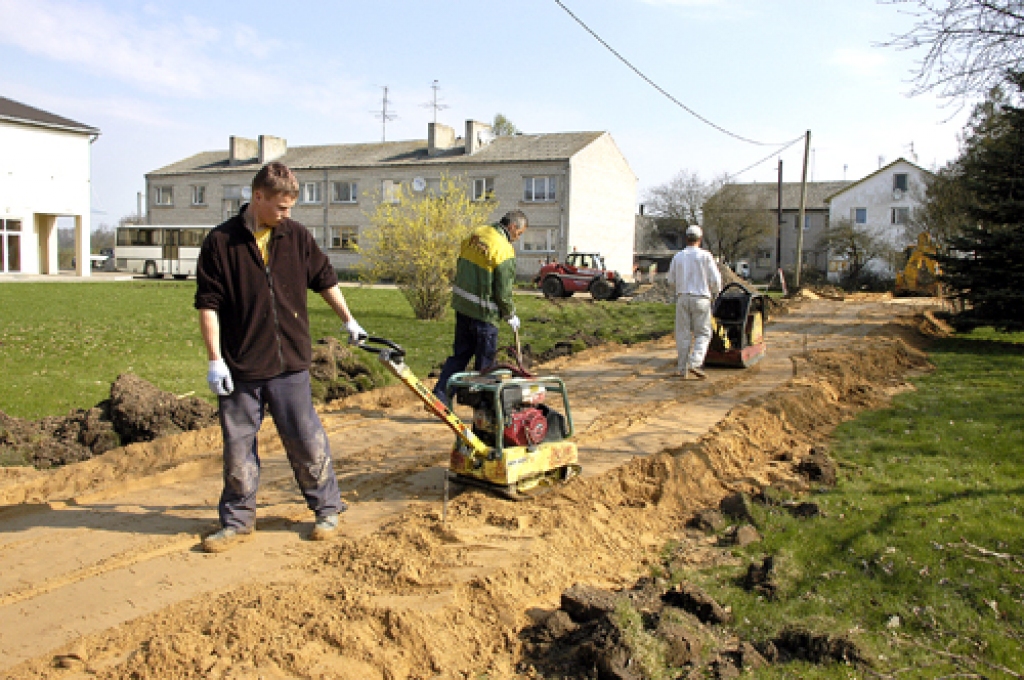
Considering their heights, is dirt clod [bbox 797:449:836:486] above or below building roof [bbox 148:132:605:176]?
below

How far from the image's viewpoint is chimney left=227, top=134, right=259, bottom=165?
180 feet

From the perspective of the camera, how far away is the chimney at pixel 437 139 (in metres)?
48.6

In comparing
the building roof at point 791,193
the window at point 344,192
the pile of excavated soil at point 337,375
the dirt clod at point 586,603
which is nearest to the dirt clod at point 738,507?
the dirt clod at point 586,603

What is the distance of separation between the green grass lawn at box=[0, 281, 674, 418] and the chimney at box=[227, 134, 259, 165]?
29.6 metres

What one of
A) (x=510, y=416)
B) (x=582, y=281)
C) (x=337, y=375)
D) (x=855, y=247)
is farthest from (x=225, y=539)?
(x=855, y=247)

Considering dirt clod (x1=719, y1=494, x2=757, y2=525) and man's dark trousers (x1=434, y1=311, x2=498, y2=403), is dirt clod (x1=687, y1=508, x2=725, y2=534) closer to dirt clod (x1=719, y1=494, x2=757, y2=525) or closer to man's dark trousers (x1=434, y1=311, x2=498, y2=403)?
dirt clod (x1=719, y1=494, x2=757, y2=525)

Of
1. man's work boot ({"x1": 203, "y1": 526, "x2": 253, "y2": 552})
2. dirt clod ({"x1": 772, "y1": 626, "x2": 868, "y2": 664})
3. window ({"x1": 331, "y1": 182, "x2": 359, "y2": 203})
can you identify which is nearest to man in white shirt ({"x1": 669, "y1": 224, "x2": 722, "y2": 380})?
dirt clod ({"x1": 772, "y1": 626, "x2": 868, "y2": 664})

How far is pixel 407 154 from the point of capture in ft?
163

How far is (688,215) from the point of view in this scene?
6469cm

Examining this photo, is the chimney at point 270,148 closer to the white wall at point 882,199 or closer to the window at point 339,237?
the window at point 339,237

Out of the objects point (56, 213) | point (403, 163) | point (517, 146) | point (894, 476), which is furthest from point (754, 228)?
point (894, 476)

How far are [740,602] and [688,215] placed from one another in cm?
6276

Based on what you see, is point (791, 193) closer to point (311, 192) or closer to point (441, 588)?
point (311, 192)

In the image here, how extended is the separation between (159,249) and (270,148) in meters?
15.0
